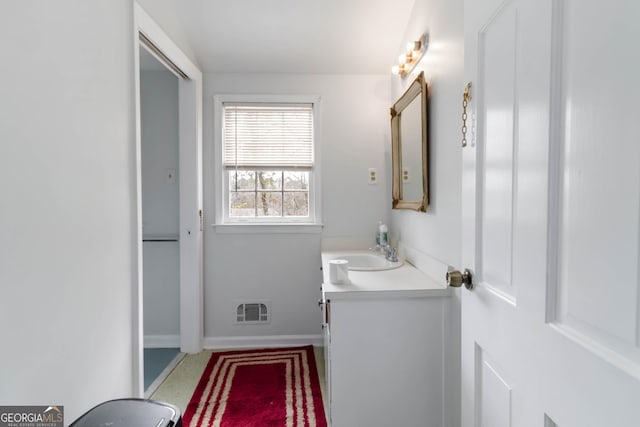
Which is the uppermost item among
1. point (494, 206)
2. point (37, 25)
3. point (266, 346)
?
point (37, 25)

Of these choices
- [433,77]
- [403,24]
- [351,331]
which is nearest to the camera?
[351,331]

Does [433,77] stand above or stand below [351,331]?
above

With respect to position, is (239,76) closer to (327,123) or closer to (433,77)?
(327,123)

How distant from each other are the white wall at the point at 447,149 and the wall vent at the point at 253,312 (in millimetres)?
1410

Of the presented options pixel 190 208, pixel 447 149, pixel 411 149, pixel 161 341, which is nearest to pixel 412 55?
pixel 411 149

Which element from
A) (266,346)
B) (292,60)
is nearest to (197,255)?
(266,346)

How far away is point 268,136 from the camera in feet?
8.37

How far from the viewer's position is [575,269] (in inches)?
20.2

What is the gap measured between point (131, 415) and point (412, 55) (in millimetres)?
2105

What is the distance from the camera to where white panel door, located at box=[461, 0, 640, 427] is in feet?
1.40

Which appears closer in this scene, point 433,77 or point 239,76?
point 433,77

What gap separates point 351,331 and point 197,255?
1428 millimetres
